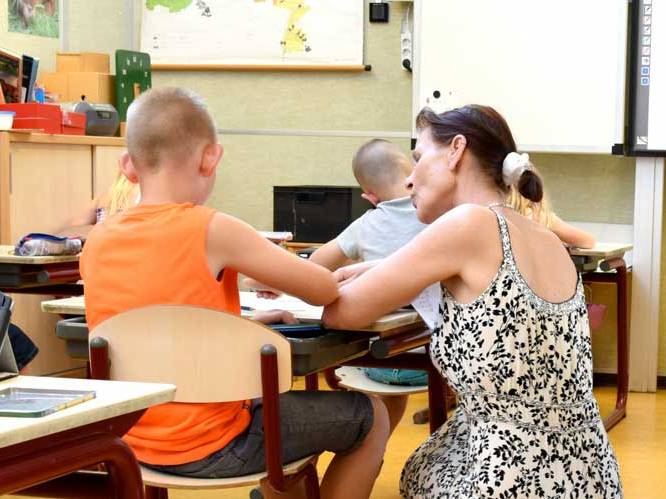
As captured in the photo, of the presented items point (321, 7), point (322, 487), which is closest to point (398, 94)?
point (321, 7)

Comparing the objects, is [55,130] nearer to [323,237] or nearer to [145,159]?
[323,237]

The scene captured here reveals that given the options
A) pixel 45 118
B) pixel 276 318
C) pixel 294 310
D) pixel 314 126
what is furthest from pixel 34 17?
pixel 276 318

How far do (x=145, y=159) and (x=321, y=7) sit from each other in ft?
12.7

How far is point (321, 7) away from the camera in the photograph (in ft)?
19.9

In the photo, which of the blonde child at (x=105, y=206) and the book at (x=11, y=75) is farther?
the book at (x=11, y=75)

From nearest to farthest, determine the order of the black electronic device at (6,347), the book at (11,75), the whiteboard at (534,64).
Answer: the black electronic device at (6,347)
the book at (11,75)
the whiteboard at (534,64)

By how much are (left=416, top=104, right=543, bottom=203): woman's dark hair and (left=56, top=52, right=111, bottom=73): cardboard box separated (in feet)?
11.8

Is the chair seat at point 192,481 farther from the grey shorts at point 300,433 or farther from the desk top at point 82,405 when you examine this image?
the desk top at point 82,405

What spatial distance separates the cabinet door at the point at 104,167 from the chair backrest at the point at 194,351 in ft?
10.8

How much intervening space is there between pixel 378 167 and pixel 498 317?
1773mm

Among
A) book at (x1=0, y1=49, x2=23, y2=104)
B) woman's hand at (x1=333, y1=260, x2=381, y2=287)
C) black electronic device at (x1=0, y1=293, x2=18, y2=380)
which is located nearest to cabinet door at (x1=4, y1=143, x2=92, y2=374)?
book at (x1=0, y1=49, x2=23, y2=104)

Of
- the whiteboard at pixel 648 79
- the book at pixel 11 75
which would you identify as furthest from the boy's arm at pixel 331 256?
the whiteboard at pixel 648 79

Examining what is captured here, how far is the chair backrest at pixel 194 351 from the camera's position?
85.2 inches

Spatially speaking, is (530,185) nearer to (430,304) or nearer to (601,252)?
(430,304)
